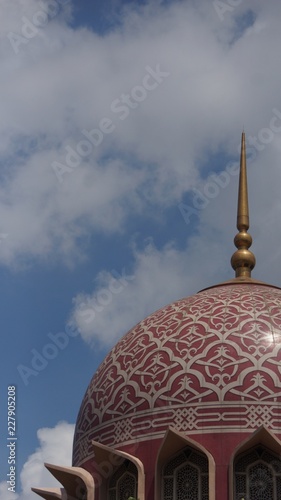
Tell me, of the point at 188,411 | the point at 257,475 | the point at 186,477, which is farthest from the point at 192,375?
the point at 257,475

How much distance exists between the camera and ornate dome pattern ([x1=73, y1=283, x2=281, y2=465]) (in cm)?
2295

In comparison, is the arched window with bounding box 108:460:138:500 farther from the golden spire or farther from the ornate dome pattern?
the golden spire

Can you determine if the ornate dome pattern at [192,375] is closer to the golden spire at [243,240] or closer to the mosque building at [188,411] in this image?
the mosque building at [188,411]

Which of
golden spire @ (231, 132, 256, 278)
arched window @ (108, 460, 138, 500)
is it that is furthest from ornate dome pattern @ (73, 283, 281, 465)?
golden spire @ (231, 132, 256, 278)

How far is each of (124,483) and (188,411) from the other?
5.65 feet

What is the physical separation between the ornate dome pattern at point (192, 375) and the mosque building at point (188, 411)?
0.9 inches

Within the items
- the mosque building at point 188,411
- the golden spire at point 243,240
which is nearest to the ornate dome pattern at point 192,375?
the mosque building at point 188,411

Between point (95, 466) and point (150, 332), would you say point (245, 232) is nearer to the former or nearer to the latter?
point (150, 332)

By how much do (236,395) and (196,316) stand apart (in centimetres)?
225

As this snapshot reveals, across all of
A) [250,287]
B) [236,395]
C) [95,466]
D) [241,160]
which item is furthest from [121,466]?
[241,160]

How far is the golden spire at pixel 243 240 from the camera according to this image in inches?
1057

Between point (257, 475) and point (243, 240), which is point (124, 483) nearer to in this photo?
point (257, 475)

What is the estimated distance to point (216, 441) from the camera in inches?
893

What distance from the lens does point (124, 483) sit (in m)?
23.3
